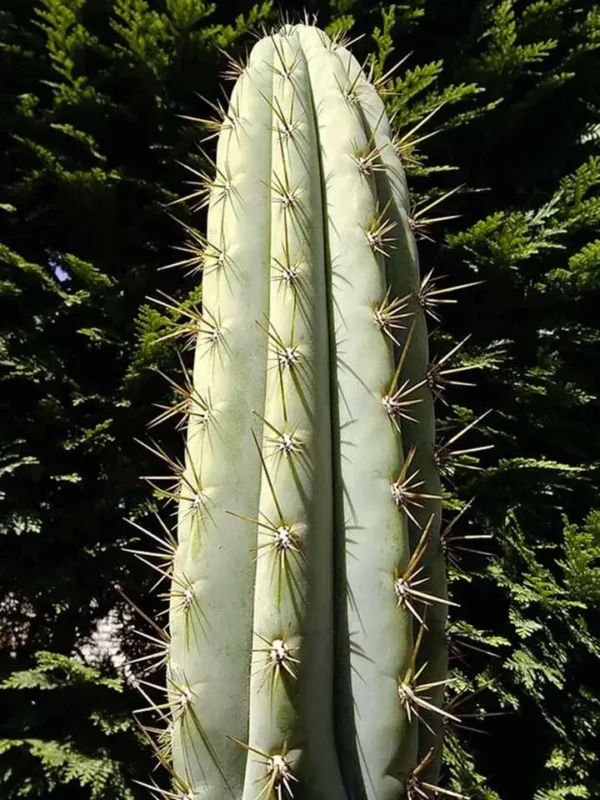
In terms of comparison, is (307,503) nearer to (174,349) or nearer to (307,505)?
(307,505)

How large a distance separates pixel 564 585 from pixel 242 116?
1.31 m

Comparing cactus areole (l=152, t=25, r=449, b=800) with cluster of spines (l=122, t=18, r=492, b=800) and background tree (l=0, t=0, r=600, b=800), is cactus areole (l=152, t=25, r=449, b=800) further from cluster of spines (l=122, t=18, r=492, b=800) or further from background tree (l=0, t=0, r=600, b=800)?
background tree (l=0, t=0, r=600, b=800)

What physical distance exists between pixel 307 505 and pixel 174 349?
0.90 m

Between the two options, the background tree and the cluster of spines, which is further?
the background tree

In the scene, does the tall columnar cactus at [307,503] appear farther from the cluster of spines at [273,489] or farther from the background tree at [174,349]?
the background tree at [174,349]

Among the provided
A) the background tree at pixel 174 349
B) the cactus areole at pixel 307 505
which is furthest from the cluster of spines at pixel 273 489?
the background tree at pixel 174 349

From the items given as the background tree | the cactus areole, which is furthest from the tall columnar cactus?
the background tree

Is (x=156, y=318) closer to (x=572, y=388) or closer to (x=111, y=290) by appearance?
(x=111, y=290)

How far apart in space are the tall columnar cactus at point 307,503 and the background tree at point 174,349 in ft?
1.94

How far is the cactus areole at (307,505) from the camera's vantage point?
897mm

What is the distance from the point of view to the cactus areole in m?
0.90

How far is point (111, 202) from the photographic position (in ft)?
5.86

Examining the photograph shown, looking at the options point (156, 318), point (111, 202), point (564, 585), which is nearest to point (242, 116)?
point (156, 318)

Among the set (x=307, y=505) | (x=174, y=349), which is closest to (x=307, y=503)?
(x=307, y=505)
